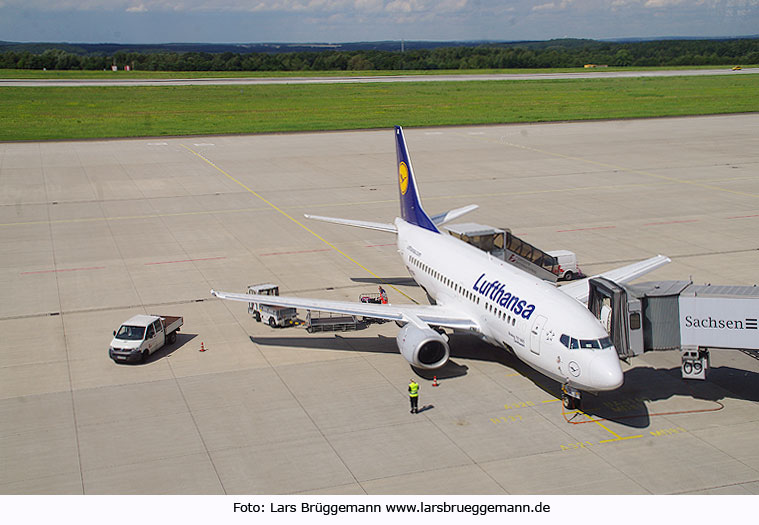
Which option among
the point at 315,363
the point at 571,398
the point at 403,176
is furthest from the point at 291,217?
the point at 571,398

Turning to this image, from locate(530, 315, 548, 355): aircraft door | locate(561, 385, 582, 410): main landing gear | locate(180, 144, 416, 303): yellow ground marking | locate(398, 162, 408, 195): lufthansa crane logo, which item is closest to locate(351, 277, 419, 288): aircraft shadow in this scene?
locate(180, 144, 416, 303): yellow ground marking

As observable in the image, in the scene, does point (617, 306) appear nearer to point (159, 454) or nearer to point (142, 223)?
point (159, 454)

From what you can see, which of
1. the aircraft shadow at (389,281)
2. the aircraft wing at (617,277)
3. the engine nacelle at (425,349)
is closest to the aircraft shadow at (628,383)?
the engine nacelle at (425,349)

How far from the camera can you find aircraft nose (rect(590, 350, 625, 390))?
2359cm

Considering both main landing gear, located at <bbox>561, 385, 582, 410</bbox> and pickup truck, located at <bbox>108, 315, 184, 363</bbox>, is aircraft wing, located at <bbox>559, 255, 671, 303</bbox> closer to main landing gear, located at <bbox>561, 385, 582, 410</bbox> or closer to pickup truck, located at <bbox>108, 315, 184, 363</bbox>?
main landing gear, located at <bbox>561, 385, 582, 410</bbox>

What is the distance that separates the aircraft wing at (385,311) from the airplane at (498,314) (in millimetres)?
39

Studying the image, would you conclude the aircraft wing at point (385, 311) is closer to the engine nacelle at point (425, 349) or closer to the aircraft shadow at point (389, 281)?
the engine nacelle at point (425, 349)

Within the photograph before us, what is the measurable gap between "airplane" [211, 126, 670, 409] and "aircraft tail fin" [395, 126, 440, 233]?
1164mm

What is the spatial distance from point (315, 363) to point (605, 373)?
11.7 metres

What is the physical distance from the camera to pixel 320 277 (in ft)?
137

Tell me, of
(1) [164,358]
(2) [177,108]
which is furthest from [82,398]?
(2) [177,108]

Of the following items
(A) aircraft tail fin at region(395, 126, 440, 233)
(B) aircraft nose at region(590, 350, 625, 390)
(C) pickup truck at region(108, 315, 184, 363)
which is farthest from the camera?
(A) aircraft tail fin at region(395, 126, 440, 233)

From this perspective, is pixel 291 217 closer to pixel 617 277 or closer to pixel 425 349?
pixel 617 277

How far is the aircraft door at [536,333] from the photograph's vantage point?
84.0 feet
